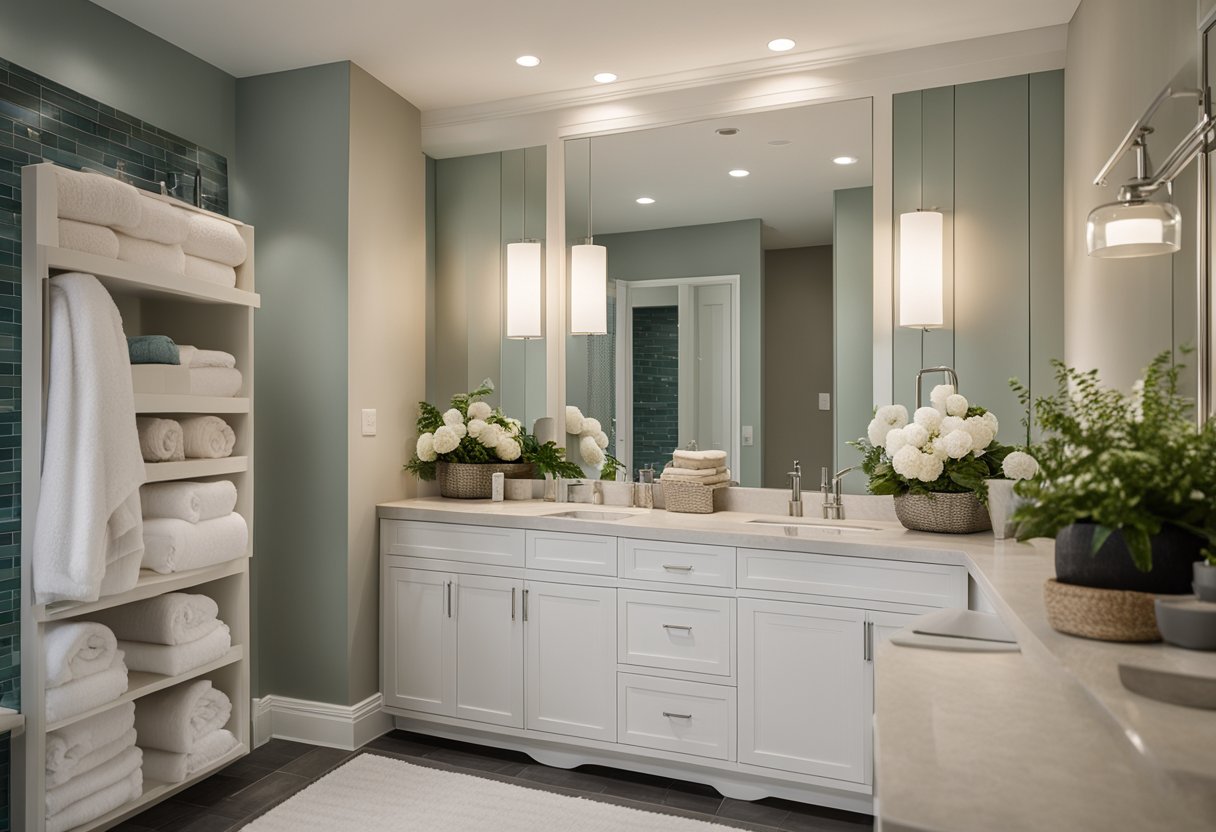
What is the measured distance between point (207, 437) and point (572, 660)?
1454mm

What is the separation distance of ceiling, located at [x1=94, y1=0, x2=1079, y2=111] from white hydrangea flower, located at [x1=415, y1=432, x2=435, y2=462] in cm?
144

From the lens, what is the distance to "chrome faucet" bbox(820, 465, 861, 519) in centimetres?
317

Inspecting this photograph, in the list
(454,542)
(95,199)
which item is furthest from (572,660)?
(95,199)

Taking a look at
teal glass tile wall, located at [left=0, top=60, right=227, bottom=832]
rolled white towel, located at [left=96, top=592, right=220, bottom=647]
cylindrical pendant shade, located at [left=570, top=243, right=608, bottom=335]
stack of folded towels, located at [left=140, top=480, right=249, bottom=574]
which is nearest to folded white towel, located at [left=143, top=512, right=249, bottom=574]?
stack of folded towels, located at [left=140, top=480, right=249, bottom=574]

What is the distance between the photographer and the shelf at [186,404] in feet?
8.30

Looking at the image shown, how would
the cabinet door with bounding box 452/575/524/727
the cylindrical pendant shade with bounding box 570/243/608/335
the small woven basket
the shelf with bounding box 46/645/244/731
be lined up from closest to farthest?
1. the small woven basket
2. the shelf with bounding box 46/645/244/731
3. the cabinet door with bounding box 452/575/524/727
4. the cylindrical pendant shade with bounding box 570/243/608/335

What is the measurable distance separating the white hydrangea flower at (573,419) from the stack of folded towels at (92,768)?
1880 mm

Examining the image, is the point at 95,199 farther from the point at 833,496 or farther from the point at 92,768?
the point at 833,496

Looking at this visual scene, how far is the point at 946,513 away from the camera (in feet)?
9.01

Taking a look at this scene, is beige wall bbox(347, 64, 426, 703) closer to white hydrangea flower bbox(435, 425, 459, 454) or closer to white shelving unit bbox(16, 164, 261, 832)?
white hydrangea flower bbox(435, 425, 459, 454)

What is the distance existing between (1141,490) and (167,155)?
3.17m

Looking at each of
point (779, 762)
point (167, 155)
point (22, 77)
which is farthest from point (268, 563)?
point (779, 762)

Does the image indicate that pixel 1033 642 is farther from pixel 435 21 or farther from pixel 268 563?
pixel 268 563

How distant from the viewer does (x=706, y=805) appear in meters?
2.81
